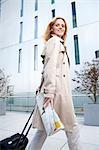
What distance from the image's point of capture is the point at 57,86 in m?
1.04

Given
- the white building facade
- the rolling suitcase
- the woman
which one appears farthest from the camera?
the white building facade

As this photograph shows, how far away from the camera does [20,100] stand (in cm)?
586

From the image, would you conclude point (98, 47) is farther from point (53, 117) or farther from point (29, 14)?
point (53, 117)

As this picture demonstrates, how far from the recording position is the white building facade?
5.05m

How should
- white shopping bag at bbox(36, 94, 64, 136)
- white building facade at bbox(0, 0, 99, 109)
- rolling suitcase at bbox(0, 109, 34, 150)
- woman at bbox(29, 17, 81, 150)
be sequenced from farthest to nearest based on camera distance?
white building facade at bbox(0, 0, 99, 109)
rolling suitcase at bbox(0, 109, 34, 150)
woman at bbox(29, 17, 81, 150)
white shopping bag at bbox(36, 94, 64, 136)

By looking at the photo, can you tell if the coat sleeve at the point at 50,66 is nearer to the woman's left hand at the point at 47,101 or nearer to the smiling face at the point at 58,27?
the woman's left hand at the point at 47,101

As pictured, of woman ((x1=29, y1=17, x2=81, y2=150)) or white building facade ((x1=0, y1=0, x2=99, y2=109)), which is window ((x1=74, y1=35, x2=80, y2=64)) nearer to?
white building facade ((x1=0, y1=0, x2=99, y2=109))

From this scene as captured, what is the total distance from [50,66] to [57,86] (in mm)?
134

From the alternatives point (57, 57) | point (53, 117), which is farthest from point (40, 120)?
point (57, 57)

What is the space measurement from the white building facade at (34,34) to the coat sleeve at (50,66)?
3836 millimetres

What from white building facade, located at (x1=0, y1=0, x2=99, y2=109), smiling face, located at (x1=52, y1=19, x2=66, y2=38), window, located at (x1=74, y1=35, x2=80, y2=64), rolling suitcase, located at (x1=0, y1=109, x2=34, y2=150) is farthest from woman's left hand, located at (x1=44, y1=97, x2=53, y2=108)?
window, located at (x1=74, y1=35, x2=80, y2=64)

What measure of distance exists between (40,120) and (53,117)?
0.52 feet

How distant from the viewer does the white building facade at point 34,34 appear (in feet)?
16.6

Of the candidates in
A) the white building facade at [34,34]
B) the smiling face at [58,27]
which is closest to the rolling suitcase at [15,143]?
the smiling face at [58,27]
